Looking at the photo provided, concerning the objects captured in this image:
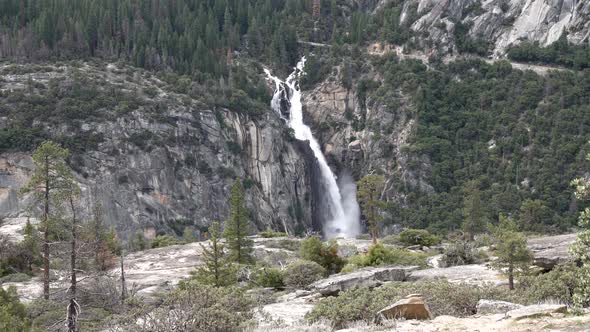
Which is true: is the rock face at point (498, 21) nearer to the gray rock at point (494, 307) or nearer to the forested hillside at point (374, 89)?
the forested hillside at point (374, 89)

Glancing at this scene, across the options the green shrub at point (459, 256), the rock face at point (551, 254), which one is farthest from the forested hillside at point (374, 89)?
the green shrub at point (459, 256)

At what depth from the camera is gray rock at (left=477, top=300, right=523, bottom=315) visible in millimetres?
17609

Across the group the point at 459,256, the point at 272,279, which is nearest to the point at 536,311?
the point at 272,279

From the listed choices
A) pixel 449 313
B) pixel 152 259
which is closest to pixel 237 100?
pixel 152 259

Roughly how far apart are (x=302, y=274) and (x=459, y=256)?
9408mm

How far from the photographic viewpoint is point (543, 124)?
308ft

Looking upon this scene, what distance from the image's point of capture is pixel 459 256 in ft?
127

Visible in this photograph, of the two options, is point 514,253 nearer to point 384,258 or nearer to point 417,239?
point 384,258

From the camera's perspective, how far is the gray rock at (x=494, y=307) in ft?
57.8

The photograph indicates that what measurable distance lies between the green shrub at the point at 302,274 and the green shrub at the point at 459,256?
7.44 meters

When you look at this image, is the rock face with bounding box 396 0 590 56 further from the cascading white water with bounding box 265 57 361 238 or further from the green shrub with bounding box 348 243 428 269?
the green shrub with bounding box 348 243 428 269

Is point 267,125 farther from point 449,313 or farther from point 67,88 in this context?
point 449,313

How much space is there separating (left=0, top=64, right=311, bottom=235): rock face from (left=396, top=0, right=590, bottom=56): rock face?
33.3 metres

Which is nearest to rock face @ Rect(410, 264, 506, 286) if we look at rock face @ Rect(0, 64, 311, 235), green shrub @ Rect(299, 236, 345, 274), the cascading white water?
green shrub @ Rect(299, 236, 345, 274)
